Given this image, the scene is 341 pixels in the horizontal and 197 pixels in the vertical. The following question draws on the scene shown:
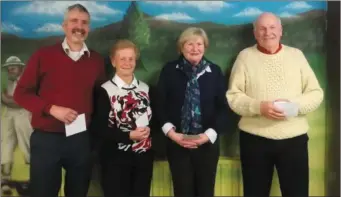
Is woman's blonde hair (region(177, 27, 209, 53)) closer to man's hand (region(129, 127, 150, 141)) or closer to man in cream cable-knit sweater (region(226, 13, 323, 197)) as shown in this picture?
man in cream cable-knit sweater (region(226, 13, 323, 197))

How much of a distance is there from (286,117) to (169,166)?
63cm

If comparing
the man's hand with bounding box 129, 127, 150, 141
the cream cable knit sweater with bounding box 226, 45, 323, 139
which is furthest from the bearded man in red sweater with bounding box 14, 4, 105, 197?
the cream cable knit sweater with bounding box 226, 45, 323, 139

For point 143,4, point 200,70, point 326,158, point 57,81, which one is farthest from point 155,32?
point 326,158

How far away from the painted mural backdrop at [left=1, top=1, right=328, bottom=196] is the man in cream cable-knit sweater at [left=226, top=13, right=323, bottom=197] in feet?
0.34

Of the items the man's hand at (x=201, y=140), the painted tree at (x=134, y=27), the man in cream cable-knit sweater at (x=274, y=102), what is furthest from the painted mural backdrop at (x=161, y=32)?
the man's hand at (x=201, y=140)

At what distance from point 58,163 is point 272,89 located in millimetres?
1085

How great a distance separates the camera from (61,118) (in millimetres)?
1888

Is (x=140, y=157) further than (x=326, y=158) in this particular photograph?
No

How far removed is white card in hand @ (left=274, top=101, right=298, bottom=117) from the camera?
186 cm

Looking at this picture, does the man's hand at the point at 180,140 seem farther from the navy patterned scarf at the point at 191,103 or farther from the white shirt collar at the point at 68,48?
the white shirt collar at the point at 68,48

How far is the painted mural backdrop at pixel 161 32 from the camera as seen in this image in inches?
79.8

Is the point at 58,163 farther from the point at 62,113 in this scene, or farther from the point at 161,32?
the point at 161,32

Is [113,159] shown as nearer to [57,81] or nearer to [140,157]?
[140,157]

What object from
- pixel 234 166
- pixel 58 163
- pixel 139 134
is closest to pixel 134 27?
pixel 139 134
